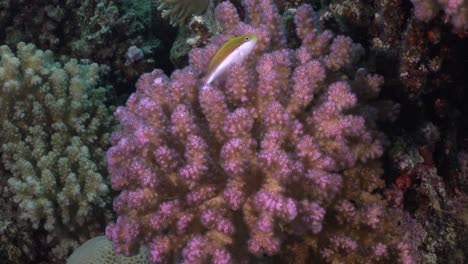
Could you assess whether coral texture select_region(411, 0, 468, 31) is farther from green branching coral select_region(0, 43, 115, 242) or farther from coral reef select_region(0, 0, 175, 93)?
coral reef select_region(0, 0, 175, 93)

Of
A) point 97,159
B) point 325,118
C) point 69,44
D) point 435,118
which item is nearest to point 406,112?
point 435,118

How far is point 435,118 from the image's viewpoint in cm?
294

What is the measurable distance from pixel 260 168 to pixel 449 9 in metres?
1.23

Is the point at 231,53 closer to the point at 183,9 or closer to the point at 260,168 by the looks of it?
the point at 260,168

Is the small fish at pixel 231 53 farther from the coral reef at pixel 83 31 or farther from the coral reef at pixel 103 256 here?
the coral reef at pixel 83 31

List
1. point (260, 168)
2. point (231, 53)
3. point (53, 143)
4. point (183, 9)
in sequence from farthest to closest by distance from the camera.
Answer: point (183, 9), point (53, 143), point (231, 53), point (260, 168)

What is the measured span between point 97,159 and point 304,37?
2.09 metres

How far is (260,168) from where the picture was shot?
2385mm

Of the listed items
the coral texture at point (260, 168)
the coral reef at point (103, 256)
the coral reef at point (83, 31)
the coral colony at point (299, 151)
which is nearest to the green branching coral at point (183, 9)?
the coral reef at point (83, 31)

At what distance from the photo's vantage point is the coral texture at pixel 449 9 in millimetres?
2078

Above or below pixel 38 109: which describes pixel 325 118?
above

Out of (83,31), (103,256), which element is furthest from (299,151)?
(83,31)

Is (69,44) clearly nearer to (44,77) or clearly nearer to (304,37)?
(44,77)

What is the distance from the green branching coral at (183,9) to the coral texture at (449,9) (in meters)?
2.68
